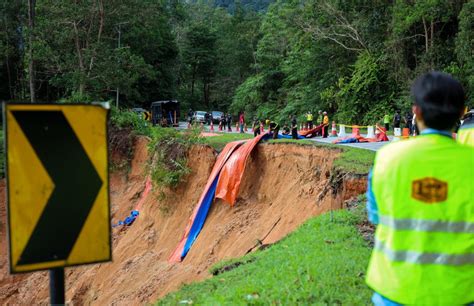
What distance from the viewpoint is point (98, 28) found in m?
33.9

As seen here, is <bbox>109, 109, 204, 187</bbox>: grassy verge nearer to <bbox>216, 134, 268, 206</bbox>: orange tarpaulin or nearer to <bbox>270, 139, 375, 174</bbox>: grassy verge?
<bbox>216, 134, 268, 206</bbox>: orange tarpaulin

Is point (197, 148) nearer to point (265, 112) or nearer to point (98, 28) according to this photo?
point (98, 28)

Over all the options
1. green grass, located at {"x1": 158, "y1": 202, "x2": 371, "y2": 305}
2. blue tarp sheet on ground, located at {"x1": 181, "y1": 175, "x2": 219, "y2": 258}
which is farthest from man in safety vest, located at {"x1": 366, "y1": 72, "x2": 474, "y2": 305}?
blue tarp sheet on ground, located at {"x1": 181, "y1": 175, "x2": 219, "y2": 258}

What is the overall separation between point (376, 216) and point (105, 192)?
4.98 feet

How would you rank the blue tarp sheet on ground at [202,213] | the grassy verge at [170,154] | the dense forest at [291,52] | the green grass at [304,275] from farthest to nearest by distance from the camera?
1. the dense forest at [291,52]
2. the grassy verge at [170,154]
3. the blue tarp sheet on ground at [202,213]
4. the green grass at [304,275]

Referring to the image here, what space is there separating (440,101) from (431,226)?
0.66 meters

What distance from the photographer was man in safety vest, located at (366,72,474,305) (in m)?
2.59

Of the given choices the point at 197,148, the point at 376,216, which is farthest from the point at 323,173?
the point at 376,216

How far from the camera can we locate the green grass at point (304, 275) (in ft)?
18.1

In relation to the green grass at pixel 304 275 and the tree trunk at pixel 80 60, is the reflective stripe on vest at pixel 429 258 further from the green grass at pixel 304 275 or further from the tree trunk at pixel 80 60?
the tree trunk at pixel 80 60

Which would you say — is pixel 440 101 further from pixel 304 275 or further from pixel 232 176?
pixel 232 176

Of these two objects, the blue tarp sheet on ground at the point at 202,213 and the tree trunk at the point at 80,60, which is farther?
the tree trunk at the point at 80,60

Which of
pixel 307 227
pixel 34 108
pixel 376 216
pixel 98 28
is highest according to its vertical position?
pixel 98 28

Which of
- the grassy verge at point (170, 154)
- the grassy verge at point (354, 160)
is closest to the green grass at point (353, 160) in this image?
the grassy verge at point (354, 160)
